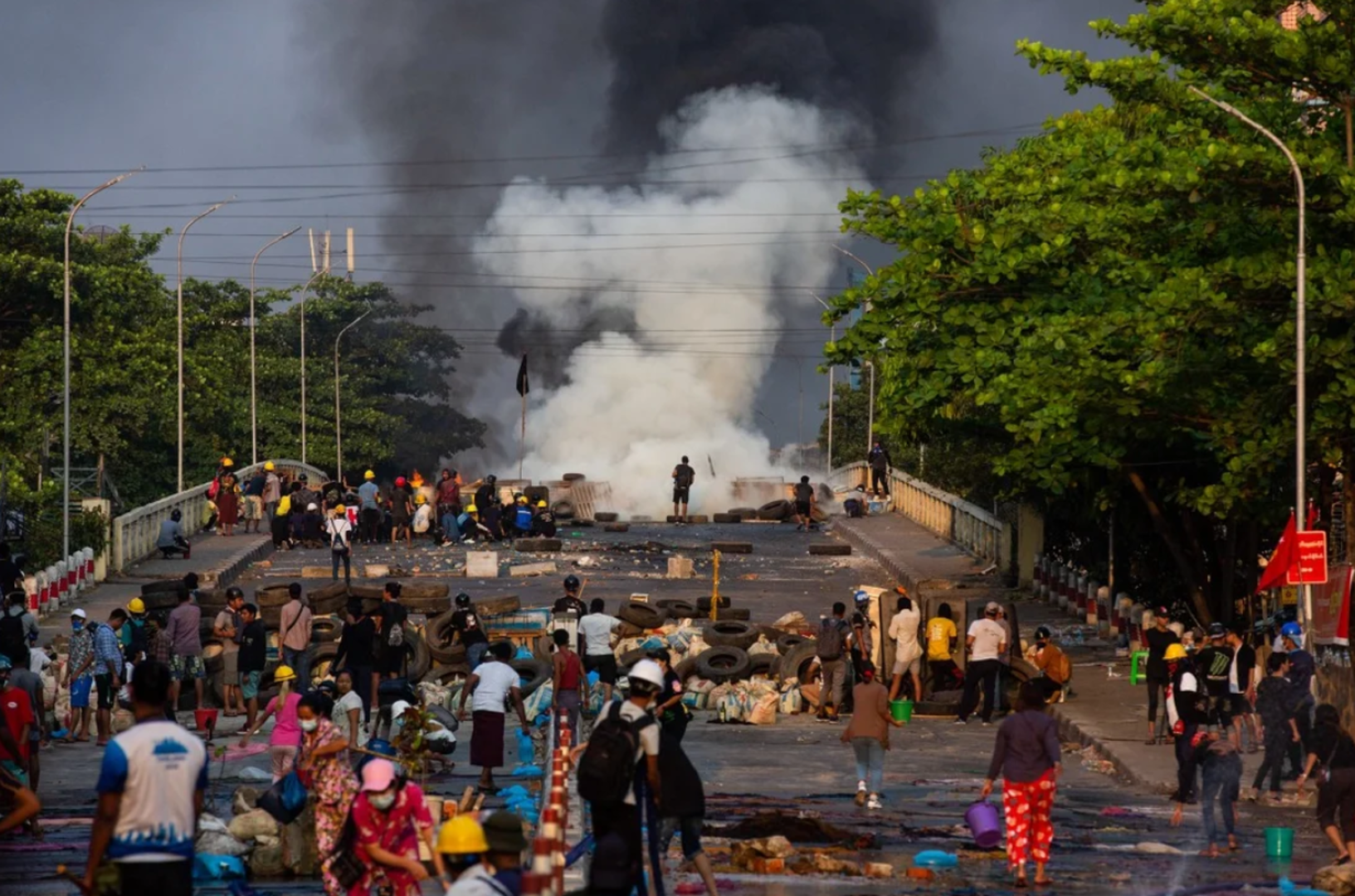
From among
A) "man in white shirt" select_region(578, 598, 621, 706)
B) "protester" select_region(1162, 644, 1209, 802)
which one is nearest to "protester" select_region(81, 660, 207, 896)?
"protester" select_region(1162, 644, 1209, 802)

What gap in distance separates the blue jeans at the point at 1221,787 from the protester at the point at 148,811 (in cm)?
907

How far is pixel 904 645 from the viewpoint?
2812cm

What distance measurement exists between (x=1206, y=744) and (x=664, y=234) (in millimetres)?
58902

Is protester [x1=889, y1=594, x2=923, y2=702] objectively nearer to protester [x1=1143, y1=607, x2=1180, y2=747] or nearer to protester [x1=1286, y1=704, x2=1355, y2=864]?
protester [x1=1143, y1=607, x2=1180, y2=747]

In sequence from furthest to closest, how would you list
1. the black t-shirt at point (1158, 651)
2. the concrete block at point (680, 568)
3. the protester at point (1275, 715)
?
the concrete block at point (680, 568), the black t-shirt at point (1158, 651), the protester at point (1275, 715)

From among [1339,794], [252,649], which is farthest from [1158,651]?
[252,649]

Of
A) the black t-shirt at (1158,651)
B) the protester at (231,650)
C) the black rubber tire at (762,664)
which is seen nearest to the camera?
the black t-shirt at (1158,651)

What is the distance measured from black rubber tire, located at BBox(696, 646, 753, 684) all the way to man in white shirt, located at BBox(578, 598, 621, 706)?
4.29 m

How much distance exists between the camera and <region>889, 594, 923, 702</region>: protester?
28.1m

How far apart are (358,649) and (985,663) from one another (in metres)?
7.15

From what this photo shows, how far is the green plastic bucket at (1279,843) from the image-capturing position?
17594mm

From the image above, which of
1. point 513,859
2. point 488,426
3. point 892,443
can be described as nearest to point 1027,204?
point 513,859

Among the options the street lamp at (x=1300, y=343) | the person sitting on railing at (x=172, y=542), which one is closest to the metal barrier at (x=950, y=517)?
the person sitting on railing at (x=172, y=542)

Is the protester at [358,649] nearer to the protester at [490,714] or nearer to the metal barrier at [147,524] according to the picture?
the protester at [490,714]
